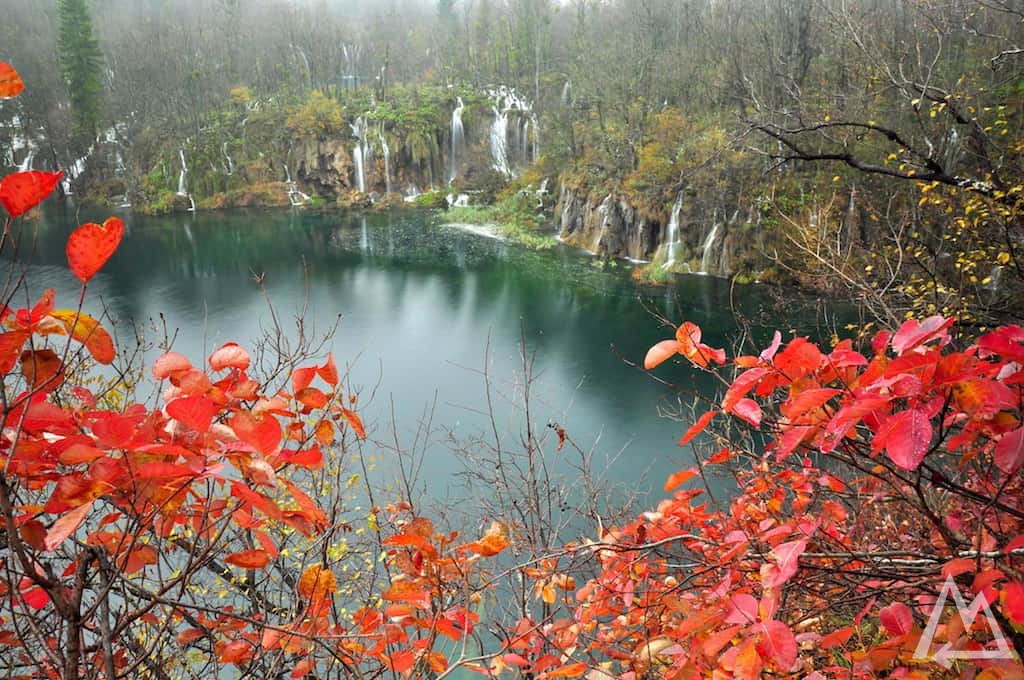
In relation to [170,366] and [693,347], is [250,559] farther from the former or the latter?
[693,347]

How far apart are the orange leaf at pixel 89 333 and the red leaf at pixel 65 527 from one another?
32 centimetres

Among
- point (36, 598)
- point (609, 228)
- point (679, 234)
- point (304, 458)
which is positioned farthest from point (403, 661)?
point (609, 228)

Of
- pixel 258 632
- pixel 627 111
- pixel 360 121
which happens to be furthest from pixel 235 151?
pixel 258 632

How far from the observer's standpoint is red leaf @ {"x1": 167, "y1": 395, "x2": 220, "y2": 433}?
3.13 ft

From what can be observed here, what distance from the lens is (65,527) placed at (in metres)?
0.80

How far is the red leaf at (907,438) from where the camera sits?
814 mm

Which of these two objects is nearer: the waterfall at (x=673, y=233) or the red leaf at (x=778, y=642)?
the red leaf at (x=778, y=642)

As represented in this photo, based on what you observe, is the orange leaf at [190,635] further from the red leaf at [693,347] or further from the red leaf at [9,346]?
the red leaf at [693,347]

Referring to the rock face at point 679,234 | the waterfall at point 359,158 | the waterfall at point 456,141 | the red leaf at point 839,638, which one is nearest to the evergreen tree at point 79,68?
the waterfall at point 359,158

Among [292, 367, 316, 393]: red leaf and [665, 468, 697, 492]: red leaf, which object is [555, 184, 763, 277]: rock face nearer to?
[665, 468, 697, 492]: red leaf

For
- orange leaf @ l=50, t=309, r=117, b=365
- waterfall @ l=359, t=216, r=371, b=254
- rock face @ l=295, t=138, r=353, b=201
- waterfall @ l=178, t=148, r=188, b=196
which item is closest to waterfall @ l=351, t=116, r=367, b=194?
rock face @ l=295, t=138, r=353, b=201

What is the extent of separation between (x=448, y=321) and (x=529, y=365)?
5.74 metres

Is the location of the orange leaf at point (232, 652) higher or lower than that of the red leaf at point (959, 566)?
lower

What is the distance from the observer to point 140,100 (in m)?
37.8
